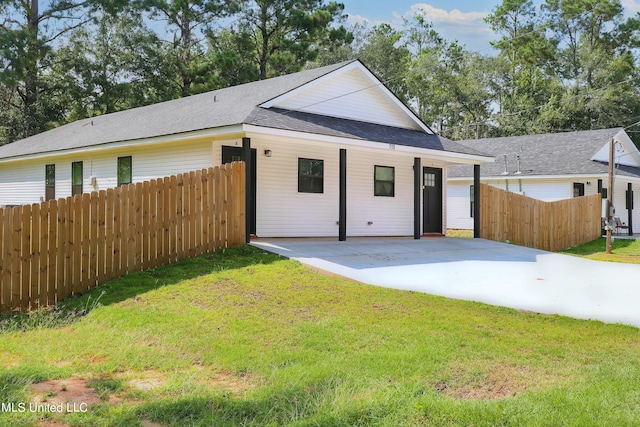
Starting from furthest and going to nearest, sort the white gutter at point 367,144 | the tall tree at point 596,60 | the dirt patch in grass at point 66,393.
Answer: the tall tree at point 596,60 → the white gutter at point 367,144 → the dirt patch in grass at point 66,393

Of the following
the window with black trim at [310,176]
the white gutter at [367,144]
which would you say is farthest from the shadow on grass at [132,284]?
the window with black trim at [310,176]

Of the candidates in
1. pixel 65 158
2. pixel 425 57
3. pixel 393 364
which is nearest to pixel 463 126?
pixel 425 57

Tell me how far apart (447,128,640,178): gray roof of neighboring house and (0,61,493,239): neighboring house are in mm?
8366

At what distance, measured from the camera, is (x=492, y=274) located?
1053 cm

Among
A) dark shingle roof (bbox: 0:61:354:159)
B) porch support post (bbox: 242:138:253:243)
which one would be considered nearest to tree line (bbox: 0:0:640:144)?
dark shingle roof (bbox: 0:61:354:159)

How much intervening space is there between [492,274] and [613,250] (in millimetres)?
11907

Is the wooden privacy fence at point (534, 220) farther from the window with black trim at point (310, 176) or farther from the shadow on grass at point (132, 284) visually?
the shadow on grass at point (132, 284)

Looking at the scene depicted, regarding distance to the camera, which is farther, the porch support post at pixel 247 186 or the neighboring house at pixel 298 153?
the neighboring house at pixel 298 153

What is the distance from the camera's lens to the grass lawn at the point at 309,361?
157 inches

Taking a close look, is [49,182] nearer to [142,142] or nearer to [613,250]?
[142,142]

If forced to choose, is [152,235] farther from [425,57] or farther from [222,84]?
[425,57]

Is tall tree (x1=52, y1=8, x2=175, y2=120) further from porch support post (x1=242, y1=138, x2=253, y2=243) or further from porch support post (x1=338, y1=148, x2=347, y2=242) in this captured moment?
porch support post (x1=242, y1=138, x2=253, y2=243)

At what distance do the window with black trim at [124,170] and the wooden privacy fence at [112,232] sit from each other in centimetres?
604

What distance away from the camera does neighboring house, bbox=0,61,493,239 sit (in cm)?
1363
